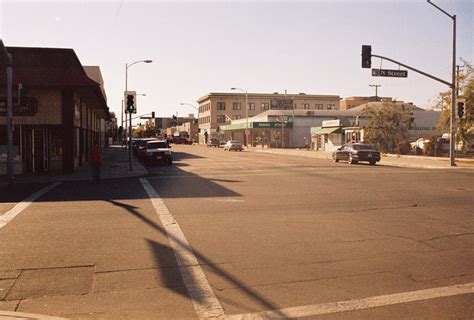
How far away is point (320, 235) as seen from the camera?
950 cm

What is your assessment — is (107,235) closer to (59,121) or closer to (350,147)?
(59,121)

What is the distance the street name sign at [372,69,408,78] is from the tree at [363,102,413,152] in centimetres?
2018

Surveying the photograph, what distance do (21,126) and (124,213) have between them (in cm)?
1486

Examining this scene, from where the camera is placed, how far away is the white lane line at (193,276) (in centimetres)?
555

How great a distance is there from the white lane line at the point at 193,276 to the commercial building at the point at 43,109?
49.0 ft

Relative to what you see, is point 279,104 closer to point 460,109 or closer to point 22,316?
point 460,109

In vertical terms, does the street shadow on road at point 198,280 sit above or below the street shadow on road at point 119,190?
below

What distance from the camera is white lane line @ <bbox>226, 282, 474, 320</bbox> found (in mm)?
5352

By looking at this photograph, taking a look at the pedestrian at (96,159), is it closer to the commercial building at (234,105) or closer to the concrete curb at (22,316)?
the concrete curb at (22,316)

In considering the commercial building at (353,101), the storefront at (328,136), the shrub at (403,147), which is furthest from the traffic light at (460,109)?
the commercial building at (353,101)

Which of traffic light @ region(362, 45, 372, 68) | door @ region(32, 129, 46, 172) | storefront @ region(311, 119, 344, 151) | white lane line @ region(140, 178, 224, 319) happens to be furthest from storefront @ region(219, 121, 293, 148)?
white lane line @ region(140, 178, 224, 319)

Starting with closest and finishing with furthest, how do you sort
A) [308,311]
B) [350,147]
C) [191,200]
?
1. [308,311]
2. [191,200]
3. [350,147]

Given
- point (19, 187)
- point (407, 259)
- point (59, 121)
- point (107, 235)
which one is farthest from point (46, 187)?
point (407, 259)

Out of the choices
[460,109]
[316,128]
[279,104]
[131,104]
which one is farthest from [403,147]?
[279,104]
